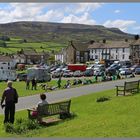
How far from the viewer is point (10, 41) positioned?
76.4 meters

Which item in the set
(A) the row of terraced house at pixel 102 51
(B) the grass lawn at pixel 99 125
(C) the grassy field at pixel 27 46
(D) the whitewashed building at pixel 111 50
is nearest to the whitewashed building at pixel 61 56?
(A) the row of terraced house at pixel 102 51

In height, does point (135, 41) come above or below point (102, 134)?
above

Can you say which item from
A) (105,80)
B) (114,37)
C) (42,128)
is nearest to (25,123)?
(42,128)

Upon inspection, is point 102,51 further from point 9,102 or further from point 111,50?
point 9,102

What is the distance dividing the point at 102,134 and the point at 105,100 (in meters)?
7.85

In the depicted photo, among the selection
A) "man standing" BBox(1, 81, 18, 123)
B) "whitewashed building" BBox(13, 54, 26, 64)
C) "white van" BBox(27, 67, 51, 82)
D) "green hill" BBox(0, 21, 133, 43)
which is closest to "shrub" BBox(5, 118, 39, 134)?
"man standing" BBox(1, 81, 18, 123)

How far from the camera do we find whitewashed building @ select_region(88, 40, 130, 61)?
3580 inches

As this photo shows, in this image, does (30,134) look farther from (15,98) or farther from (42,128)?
(15,98)

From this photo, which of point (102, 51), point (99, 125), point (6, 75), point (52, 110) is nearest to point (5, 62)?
point (6, 75)

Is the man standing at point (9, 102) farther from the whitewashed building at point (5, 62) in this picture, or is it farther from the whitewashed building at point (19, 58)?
the whitewashed building at point (19, 58)

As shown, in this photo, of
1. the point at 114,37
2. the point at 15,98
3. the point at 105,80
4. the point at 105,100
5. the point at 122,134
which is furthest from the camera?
the point at 114,37

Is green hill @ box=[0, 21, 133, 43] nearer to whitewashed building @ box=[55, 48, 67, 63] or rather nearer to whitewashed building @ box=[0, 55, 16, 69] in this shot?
whitewashed building @ box=[55, 48, 67, 63]

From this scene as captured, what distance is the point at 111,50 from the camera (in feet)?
302

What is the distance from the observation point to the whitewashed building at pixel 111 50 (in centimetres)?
9094
